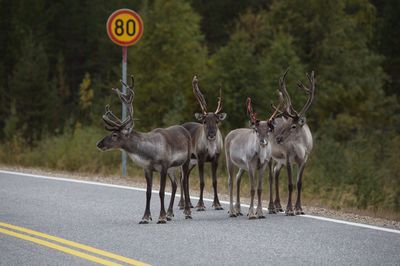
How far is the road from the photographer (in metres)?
7.84

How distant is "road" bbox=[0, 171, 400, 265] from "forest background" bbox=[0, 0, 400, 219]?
3.82 metres

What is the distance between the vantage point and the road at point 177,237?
784cm

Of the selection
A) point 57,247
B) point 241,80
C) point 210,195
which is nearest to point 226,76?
point 241,80

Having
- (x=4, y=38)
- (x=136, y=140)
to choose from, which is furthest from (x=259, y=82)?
(x=4, y=38)

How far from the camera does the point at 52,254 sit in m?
8.02

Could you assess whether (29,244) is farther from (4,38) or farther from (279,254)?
(4,38)

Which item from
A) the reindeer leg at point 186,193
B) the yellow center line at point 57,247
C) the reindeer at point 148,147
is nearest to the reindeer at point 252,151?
the reindeer leg at point 186,193

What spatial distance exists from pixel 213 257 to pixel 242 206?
4643 millimetres

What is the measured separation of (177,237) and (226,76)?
26.1 m

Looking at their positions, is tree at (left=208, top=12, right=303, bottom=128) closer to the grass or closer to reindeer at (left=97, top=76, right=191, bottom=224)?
the grass

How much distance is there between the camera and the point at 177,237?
9133mm

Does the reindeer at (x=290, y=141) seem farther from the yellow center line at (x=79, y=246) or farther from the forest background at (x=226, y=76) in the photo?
the yellow center line at (x=79, y=246)

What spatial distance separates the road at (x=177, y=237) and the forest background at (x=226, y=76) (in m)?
3.82

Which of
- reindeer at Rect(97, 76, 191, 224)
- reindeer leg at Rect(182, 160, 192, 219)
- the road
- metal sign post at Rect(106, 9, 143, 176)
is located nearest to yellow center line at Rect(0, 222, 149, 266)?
the road
